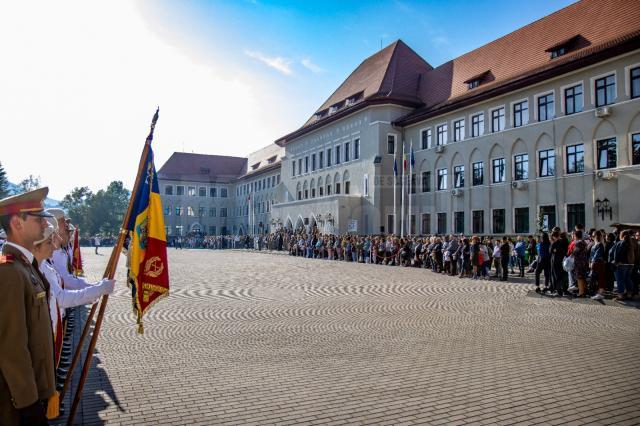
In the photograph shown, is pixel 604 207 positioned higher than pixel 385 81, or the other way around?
pixel 385 81

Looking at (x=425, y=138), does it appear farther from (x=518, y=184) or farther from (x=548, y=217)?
(x=548, y=217)

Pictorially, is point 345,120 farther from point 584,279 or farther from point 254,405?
point 254,405

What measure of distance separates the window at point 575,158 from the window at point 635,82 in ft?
12.4

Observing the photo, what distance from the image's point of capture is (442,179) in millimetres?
38594

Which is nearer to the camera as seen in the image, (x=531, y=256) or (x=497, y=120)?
(x=531, y=256)

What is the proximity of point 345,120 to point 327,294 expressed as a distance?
35521 millimetres

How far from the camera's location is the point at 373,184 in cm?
4322

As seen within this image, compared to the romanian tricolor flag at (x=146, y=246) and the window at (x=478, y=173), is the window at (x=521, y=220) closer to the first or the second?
the window at (x=478, y=173)

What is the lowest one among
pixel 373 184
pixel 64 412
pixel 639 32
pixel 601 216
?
pixel 64 412

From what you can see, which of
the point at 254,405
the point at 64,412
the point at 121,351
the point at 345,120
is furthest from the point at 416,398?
the point at 345,120

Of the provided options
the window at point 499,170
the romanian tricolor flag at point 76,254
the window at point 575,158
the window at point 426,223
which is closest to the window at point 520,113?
the window at point 499,170

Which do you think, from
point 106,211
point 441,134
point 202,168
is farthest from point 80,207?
point 441,134

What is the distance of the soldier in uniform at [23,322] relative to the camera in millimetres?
2824

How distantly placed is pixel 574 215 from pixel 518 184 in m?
4.42
